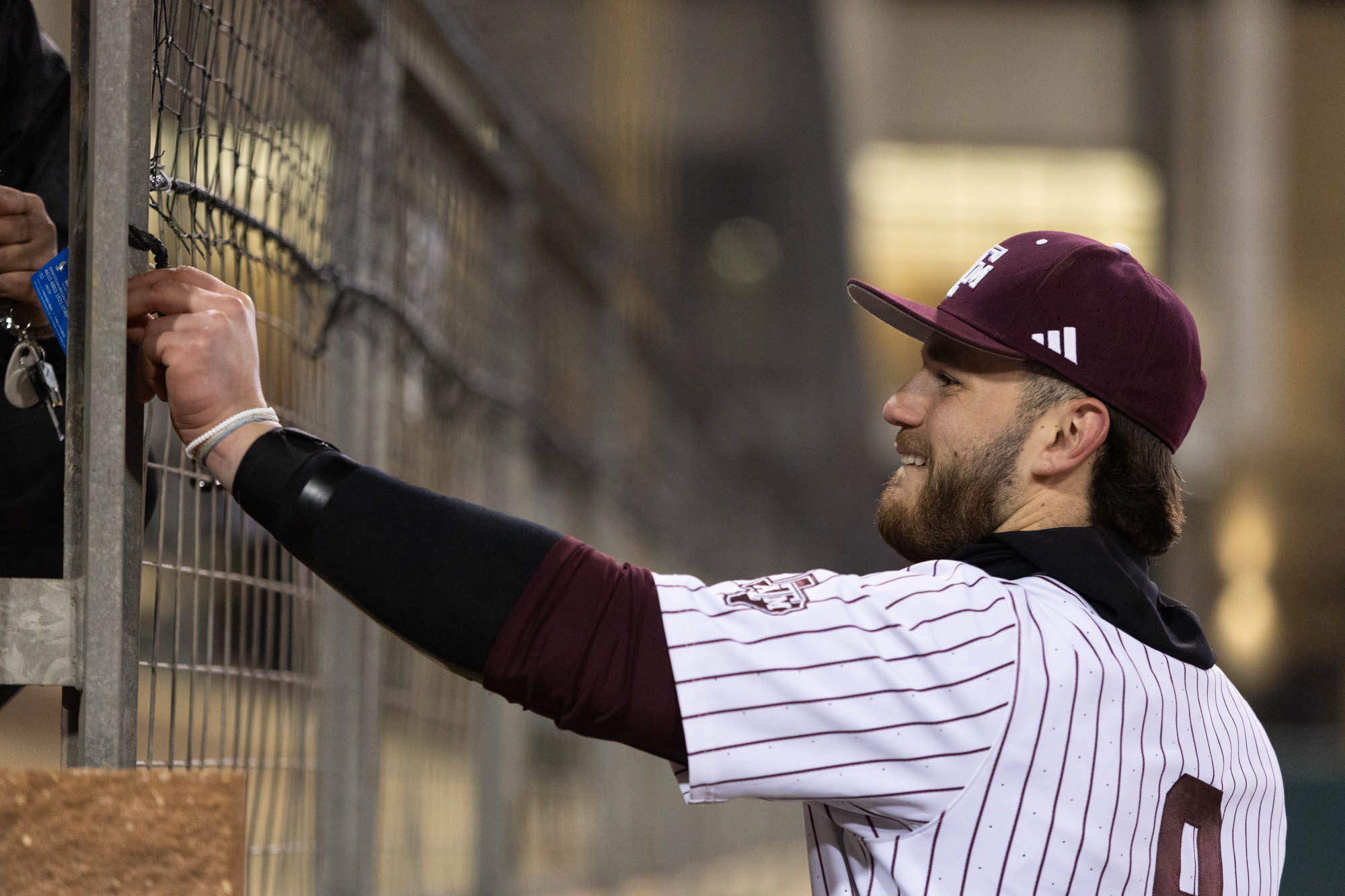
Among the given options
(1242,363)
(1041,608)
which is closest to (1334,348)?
(1242,363)

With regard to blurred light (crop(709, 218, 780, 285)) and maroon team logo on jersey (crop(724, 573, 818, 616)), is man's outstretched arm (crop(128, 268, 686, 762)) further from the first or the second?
blurred light (crop(709, 218, 780, 285))

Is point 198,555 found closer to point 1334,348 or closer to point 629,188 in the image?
point 629,188

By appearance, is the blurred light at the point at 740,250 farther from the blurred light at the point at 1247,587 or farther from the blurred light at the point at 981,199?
the blurred light at the point at 1247,587

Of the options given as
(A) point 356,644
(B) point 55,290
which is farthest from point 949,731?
(A) point 356,644

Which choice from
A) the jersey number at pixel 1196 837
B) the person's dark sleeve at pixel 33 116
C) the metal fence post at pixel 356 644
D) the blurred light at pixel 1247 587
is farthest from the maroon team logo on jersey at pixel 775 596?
the blurred light at pixel 1247 587

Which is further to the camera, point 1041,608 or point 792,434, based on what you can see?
point 792,434

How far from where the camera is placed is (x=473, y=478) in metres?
3.83

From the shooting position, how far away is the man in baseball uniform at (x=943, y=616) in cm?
135

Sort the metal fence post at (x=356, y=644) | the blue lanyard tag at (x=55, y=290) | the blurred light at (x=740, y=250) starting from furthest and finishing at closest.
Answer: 1. the blurred light at (x=740, y=250)
2. the metal fence post at (x=356, y=644)
3. the blue lanyard tag at (x=55, y=290)

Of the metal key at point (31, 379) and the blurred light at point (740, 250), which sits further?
the blurred light at point (740, 250)

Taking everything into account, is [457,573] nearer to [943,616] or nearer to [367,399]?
[943,616]

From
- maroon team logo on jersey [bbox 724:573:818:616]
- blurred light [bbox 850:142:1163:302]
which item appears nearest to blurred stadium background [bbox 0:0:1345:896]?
maroon team logo on jersey [bbox 724:573:818:616]

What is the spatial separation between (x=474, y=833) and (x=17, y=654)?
2366 millimetres

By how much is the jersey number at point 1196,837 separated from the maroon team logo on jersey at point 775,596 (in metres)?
0.45
